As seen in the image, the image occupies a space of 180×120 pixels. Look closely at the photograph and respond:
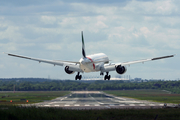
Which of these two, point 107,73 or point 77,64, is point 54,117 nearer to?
point 77,64

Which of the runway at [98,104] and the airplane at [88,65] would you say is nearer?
the airplane at [88,65]

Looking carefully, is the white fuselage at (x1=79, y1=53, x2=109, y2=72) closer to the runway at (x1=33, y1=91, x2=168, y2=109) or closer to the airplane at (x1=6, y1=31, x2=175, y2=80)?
the airplane at (x1=6, y1=31, x2=175, y2=80)

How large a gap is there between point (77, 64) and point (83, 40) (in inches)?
241

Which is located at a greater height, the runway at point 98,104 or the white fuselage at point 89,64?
the white fuselage at point 89,64

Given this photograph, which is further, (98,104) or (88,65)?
(98,104)

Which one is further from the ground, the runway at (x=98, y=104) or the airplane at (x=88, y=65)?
the airplane at (x=88, y=65)

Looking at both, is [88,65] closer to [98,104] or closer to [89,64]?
[89,64]

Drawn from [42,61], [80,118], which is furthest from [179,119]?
[42,61]

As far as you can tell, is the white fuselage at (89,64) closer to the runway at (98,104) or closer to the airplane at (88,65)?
the airplane at (88,65)

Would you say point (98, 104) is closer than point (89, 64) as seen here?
No

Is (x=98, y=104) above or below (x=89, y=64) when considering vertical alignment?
below

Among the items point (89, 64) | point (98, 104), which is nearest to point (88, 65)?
point (89, 64)

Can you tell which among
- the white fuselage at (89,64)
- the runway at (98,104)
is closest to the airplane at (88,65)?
the white fuselage at (89,64)

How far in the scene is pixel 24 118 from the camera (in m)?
57.6
